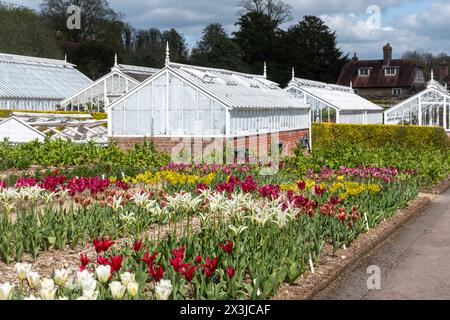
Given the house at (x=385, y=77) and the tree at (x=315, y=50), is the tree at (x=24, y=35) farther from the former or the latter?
the house at (x=385, y=77)

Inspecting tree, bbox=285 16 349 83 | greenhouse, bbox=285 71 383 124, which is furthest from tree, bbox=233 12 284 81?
greenhouse, bbox=285 71 383 124

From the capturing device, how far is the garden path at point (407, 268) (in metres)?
6.45

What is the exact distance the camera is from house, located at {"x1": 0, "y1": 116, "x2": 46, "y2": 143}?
789 inches

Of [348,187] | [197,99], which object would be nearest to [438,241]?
[348,187]

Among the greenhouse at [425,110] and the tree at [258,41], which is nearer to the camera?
the greenhouse at [425,110]

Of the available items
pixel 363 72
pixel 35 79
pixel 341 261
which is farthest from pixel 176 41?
pixel 341 261

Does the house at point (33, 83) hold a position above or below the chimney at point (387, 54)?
below

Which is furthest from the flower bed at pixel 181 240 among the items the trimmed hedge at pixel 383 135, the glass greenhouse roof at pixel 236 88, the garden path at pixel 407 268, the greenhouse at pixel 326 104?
the greenhouse at pixel 326 104

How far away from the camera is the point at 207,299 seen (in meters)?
5.35

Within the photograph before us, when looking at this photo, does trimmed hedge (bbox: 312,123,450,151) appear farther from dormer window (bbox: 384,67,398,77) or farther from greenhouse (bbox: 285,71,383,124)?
dormer window (bbox: 384,67,398,77)

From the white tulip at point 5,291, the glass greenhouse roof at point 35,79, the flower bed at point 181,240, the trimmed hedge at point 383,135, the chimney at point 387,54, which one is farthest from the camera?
the chimney at point 387,54

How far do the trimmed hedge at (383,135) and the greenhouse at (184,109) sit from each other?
3800 mm

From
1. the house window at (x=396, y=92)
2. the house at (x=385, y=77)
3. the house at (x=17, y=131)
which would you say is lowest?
the house at (x=17, y=131)
